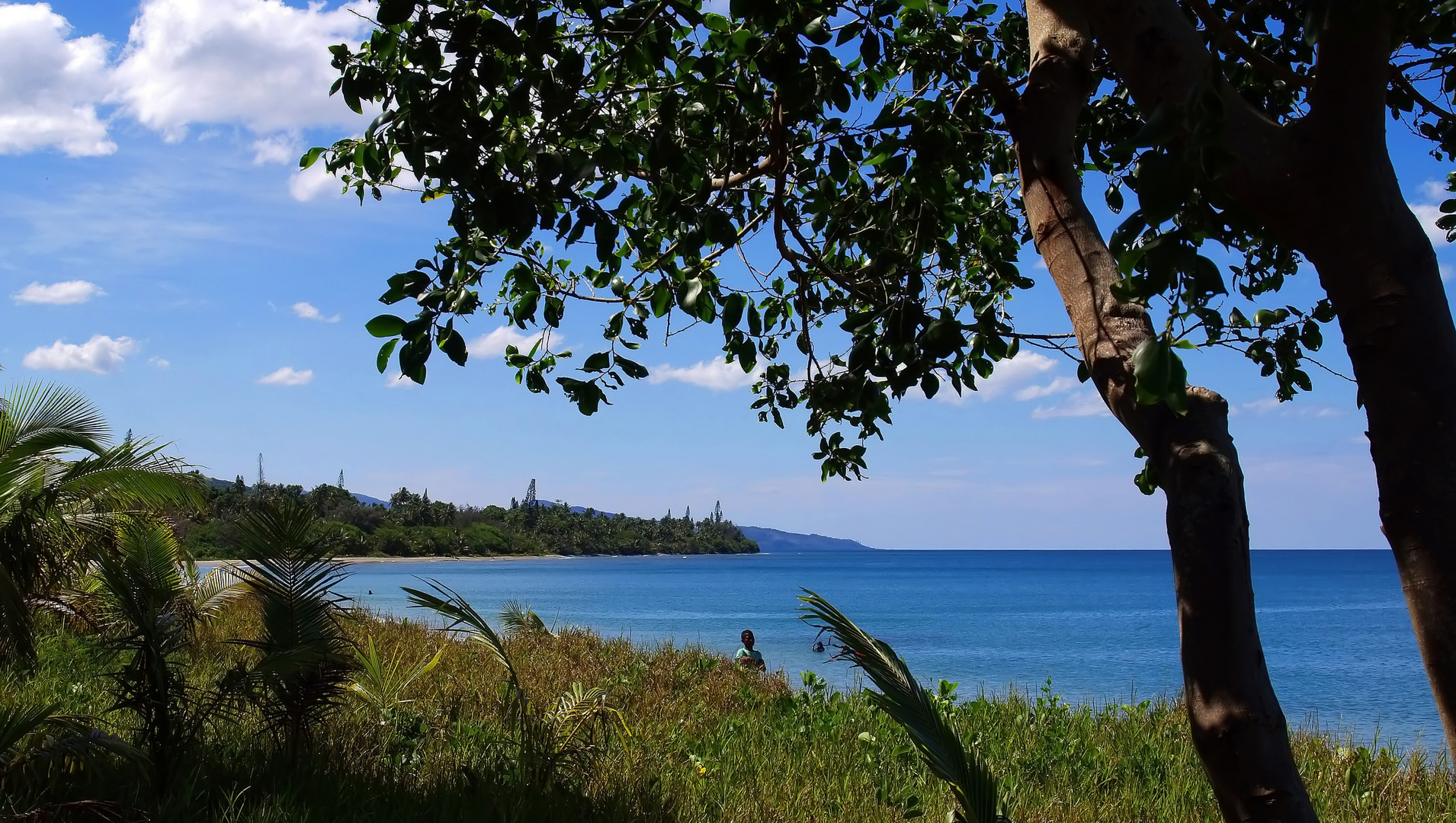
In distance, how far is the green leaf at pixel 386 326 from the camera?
9.29 feet

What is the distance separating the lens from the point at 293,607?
5.49 meters

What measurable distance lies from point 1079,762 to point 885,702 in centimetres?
420

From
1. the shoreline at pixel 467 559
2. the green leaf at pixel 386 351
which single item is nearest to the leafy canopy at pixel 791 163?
the green leaf at pixel 386 351

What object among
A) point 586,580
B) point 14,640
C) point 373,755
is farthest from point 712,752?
point 586,580

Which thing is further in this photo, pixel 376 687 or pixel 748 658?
pixel 748 658

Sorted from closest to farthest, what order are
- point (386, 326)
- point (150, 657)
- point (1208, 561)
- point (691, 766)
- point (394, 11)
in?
1. point (1208, 561)
2. point (394, 11)
3. point (386, 326)
4. point (150, 657)
5. point (691, 766)

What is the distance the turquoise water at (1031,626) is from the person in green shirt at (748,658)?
2746mm

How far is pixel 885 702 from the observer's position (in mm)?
3438

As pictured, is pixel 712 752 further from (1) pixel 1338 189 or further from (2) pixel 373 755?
(1) pixel 1338 189

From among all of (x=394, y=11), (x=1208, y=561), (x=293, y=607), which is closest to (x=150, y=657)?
(x=293, y=607)

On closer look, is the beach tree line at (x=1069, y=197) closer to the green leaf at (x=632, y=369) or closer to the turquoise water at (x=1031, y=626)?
the green leaf at (x=632, y=369)

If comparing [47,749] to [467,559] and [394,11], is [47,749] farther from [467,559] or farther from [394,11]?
[467,559]

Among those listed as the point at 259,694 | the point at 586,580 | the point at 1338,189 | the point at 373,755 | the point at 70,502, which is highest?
the point at 1338,189

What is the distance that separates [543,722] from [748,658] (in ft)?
27.2
